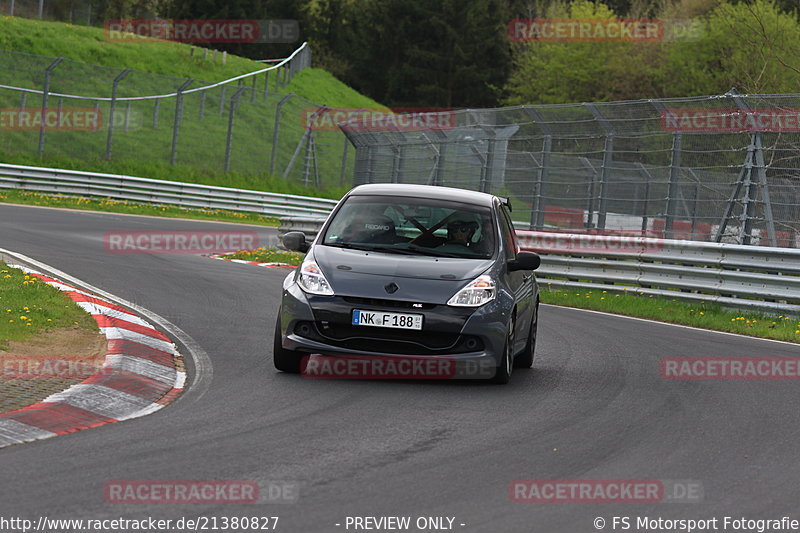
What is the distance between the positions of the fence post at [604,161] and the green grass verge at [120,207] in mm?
12946

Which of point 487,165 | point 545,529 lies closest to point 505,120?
point 487,165

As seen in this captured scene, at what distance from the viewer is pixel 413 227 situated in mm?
10016

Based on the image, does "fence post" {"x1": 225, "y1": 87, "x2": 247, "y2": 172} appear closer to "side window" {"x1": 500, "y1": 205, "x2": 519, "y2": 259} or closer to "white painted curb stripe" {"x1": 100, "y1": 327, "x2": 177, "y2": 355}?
"side window" {"x1": 500, "y1": 205, "x2": 519, "y2": 259}

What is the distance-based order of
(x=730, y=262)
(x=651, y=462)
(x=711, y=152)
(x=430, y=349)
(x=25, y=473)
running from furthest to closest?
1. (x=711, y=152)
2. (x=730, y=262)
3. (x=430, y=349)
4. (x=651, y=462)
5. (x=25, y=473)

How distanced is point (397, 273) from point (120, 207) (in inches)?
955

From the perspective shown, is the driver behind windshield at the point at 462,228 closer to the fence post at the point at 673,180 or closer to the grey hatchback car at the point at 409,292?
the grey hatchback car at the point at 409,292

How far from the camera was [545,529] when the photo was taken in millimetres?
5207

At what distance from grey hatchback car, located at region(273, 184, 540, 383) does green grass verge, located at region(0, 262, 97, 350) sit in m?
2.02

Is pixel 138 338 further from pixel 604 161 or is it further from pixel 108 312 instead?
pixel 604 161

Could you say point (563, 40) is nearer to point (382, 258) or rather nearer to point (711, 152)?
point (711, 152)

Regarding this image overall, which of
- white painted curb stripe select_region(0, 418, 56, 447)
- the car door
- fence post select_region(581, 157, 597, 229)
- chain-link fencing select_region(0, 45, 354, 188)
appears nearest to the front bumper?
the car door

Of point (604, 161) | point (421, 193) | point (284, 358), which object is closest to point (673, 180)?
point (604, 161)

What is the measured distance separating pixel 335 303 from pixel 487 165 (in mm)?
18261

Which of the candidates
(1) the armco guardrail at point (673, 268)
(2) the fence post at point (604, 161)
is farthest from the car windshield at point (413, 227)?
(2) the fence post at point (604, 161)
